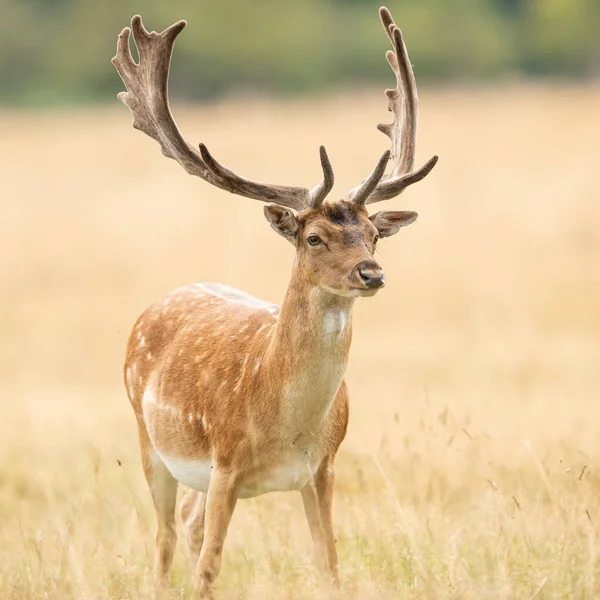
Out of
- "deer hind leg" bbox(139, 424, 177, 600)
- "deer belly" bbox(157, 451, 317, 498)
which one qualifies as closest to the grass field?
"deer hind leg" bbox(139, 424, 177, 600)

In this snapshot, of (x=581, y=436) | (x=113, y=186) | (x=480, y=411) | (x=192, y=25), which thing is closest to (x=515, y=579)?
(x=581, y=436)

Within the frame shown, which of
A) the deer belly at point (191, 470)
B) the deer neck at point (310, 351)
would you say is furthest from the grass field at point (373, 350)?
the deer neck at point (310, 351)

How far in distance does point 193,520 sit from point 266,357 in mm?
1479

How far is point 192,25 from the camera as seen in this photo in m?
54.7

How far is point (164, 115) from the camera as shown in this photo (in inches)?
246

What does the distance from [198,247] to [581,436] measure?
32.8ft

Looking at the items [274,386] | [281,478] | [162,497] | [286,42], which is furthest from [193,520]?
[286,42]

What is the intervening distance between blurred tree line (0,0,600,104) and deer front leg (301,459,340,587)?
40.3 m

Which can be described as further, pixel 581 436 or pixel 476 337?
pixel 476 337

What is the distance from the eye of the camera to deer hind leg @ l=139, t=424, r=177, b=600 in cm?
678

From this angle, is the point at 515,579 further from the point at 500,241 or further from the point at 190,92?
the point at 190,92

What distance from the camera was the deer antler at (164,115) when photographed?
5820 mm

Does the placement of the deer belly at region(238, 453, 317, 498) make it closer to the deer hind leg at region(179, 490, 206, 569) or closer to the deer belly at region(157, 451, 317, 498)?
the deer belly at region(157, 451, 317, 498)

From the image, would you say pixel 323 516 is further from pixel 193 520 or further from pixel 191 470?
pixel 193 520
